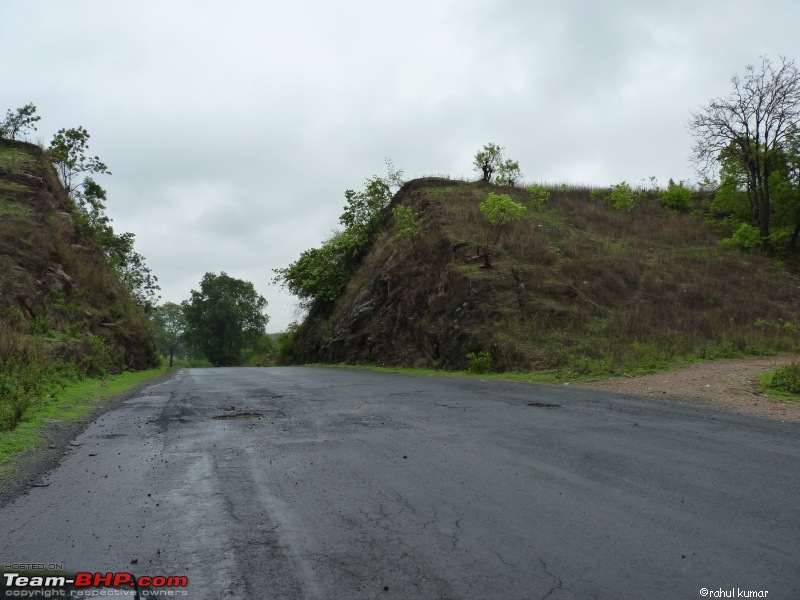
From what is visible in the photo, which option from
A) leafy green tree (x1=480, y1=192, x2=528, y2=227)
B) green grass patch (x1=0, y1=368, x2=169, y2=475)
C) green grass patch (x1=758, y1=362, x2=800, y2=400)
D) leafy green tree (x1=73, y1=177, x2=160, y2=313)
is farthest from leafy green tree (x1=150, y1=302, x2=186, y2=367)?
green grass patch (x1=758, y1=362, x2=800, y2=400)

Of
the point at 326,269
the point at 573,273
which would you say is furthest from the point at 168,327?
the point at 573,273

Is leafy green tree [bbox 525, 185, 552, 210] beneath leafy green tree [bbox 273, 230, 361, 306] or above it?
above

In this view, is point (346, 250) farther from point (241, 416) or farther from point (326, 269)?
point (241, 416)

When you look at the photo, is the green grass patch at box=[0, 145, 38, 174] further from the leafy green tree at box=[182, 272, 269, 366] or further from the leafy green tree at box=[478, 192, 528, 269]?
the leafy green tree at box=[182, 272, 269, 366]

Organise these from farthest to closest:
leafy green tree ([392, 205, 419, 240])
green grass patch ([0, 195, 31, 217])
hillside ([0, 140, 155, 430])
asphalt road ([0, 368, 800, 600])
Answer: leafy green tree ([392, 205, 419, 240]) < green grass patch ([0, 195, 31, 217]) < hillside ([0, 140, 155, 430]) < asphalt road ([0, 368, 800, 600])

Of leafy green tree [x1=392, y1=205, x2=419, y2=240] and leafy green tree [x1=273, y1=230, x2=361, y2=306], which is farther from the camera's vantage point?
leafy green tree [x1=273, y1=230, x2=361, y2=306]

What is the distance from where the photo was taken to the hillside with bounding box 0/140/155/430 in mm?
15156

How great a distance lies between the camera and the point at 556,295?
26312mm

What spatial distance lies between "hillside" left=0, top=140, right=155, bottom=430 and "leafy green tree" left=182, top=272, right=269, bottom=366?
115ft

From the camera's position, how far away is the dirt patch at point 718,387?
11.4 m

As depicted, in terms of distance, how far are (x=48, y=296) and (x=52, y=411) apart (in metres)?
14.4

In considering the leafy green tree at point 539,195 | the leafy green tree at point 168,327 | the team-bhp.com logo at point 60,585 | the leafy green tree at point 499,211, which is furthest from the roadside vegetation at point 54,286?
the leafy green tree at point 168,327

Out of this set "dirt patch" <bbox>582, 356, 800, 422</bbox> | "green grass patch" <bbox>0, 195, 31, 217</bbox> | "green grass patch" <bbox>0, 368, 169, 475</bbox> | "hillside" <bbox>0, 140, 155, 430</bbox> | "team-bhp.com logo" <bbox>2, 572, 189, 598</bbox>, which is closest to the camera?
"team-bhp.com logo" <bbox>2, 572, 189, 598</bbox>

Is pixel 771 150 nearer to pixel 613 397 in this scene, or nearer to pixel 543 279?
pixel 543 279
